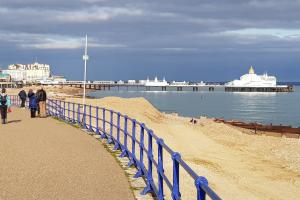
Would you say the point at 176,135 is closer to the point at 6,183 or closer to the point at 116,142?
the point at 116,142

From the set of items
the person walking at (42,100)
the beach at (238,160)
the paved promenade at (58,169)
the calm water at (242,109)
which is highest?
the person walking at (42,100)

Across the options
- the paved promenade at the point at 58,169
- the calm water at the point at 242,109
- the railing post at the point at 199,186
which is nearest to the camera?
the railing post at the point at 199,186

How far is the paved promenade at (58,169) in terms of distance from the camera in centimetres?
859

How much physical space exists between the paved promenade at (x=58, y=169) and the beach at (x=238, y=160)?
2.36 metres

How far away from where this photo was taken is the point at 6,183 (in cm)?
931

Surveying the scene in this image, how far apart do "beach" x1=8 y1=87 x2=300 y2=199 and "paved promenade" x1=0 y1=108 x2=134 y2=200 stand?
7.74 feet

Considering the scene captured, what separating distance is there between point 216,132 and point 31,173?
28042 mm

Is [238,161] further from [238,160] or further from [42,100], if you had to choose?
[42,100]

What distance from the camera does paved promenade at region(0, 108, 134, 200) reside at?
859 cm

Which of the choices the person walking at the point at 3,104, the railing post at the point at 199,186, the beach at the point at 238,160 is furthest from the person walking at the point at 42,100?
the railing post at the point at 199,186

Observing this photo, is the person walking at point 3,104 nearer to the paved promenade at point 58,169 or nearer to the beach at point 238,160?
the paved promenade at point 58,169

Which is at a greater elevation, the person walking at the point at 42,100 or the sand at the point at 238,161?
the person walking at the point at 42,100

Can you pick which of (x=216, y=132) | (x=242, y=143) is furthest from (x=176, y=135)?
(x=216, y=132)

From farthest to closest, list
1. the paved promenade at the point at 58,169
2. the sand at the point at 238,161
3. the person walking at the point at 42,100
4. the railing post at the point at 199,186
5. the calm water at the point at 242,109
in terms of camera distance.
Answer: the calm water at the point at 242,109 → the person walking at the point at 42,100 → the sand at the point at 238,161 → the paved promenade at the point at 58,169 → the railing post at the point at 199,186
